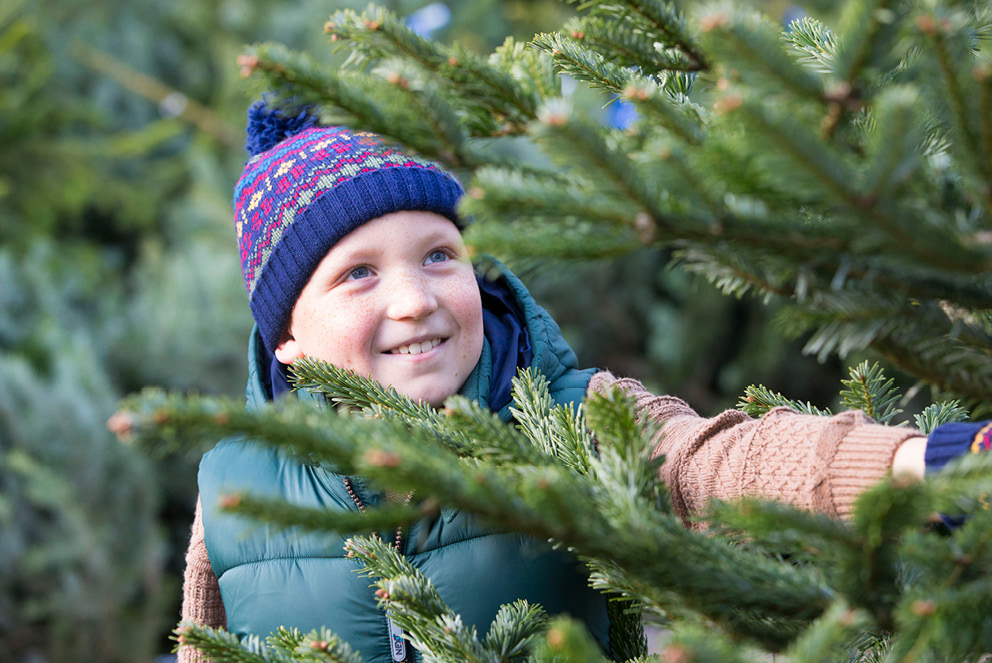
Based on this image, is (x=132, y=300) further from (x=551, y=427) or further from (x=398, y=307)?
(x=551, y=427)

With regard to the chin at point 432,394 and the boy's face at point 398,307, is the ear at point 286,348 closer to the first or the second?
the boy's face at point 398,307

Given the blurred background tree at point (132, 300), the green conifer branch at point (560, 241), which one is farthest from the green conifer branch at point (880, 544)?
the blurred background tree at point (132, 300)

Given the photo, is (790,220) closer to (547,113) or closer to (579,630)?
(547,113)

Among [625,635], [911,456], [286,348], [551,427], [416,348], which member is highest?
[911,456]

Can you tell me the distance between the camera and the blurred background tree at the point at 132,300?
3.26 m

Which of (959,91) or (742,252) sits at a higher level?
(959,91)

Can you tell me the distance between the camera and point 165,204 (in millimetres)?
5121

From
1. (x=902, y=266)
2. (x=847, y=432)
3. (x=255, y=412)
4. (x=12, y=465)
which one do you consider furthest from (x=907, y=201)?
(x=12, y=465)

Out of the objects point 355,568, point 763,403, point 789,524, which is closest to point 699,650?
point 789,524

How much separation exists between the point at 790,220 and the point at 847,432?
29cm

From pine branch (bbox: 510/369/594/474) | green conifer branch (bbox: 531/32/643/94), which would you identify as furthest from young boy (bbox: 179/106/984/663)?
green conifer branch (bbox: 531/32/643/94)

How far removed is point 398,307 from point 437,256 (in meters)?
0.12

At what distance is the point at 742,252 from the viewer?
2.09 feet

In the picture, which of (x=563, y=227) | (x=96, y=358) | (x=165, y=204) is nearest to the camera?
(x=563, y=227)
